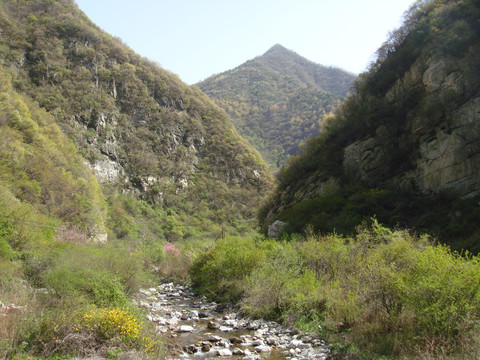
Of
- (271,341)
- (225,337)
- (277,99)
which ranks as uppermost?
(277,99)

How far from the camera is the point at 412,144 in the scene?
26.7 m

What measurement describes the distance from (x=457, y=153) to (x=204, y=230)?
1993 inches

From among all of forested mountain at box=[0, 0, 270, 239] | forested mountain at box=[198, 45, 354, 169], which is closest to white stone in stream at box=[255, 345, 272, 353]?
forested mountain at box=[0, 0, 270, 239]

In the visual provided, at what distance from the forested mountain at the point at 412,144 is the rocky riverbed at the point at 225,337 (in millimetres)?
11139

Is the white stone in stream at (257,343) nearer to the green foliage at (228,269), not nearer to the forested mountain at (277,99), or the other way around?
the green foliage at (228,269)

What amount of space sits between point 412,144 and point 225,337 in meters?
23.3

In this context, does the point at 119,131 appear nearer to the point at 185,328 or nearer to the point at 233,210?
the point at 233,210

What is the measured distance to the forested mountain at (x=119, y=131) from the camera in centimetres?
4681

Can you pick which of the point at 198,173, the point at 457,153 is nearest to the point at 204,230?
the point at 198,173

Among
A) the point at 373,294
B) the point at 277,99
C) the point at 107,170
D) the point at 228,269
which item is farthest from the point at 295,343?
the point at 277,99

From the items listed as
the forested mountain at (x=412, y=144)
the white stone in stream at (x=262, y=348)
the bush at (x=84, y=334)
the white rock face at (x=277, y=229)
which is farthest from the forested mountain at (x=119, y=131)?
the white stone in stream at (x=262, y=348)

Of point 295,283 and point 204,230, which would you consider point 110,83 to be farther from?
point 295,283

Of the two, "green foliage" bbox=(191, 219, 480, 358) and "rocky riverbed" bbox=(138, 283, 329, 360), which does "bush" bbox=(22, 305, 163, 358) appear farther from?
"green foliage" bbox=(191, 219, 480, 358)

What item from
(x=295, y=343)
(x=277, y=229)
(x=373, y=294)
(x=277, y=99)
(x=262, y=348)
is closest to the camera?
(x=373, y=294)
